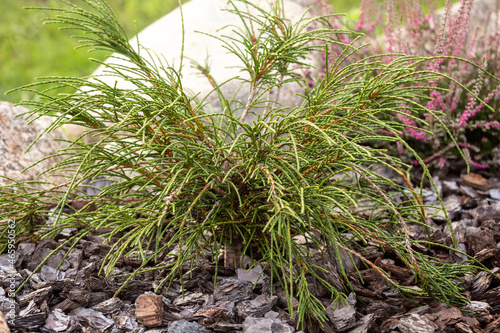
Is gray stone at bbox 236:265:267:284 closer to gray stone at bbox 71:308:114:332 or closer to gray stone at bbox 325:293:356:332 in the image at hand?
gray stone at bbox 325:293:356:332

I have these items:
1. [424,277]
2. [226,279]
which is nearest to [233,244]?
[226,279]

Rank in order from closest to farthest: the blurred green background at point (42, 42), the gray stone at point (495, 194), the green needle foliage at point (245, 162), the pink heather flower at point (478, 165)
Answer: the green needle foliage at point (245, 162) < the gray stone at point (495, 194) < the pink heather flower at point (478, 165) < the blurred green background at point (42, 42)

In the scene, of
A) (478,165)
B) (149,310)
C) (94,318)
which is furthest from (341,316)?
(478,165)

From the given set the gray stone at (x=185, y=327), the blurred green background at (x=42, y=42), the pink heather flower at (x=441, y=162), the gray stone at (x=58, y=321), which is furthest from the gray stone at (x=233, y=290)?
the blurred green background at (x=42, y=42)

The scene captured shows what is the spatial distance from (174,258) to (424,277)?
92 centimetres

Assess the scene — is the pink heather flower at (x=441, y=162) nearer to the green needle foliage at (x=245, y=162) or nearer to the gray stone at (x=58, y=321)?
the green needle foliage at (x=245, y=162)

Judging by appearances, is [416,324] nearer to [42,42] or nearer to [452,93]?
[452,93]

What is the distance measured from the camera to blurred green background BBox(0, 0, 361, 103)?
196 inches

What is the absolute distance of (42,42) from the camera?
5453 mm

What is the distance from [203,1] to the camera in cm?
356

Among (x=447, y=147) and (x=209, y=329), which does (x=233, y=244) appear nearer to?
(x=209, y=329)

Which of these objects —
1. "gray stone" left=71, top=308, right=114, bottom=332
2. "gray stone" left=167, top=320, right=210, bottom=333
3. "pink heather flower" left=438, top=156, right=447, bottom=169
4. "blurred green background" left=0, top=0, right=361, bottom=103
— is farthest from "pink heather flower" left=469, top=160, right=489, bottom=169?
"blurred green background" left=0, top=0, right=361, bottom=103

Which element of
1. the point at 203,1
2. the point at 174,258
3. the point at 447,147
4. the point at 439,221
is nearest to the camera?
the point at 174,258

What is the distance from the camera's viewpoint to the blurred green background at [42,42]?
16.4 feet
